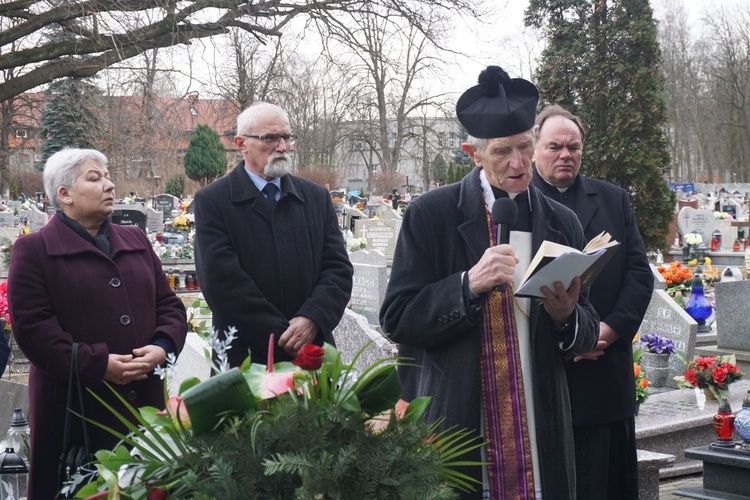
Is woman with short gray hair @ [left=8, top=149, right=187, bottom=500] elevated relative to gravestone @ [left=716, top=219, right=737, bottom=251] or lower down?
lower down

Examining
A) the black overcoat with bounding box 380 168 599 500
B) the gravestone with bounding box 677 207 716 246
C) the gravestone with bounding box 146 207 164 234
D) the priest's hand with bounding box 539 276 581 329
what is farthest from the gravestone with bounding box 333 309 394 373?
the gravestone with bounding box 146 207 164 234

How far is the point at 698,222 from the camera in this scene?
2369 cm

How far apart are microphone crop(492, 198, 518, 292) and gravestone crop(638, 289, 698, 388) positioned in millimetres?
6233

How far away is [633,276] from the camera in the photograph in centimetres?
439

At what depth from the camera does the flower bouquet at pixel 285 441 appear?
1.71 m

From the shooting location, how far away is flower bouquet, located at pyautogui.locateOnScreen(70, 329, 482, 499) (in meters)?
1.71

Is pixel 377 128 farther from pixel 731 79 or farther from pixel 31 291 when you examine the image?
pixel 31 291

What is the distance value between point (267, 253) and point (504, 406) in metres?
1.69

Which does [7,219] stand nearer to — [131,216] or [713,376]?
[131,216]

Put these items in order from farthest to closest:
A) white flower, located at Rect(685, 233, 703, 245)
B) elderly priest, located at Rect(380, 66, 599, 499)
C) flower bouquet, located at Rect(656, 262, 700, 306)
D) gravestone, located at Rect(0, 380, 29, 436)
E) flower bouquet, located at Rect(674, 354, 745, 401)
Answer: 1. white flower, located at Rect(685, 233, 703, 245)
2. flower bouquet, located at Rect(656, 262, 700, 306)
3. flower bouquet, located at Rect(674, 354, 745, 401)
4. gravestone, located at Rect(0, 380, 29, 436)
5. elderly priest, located at Rect(380, 66, 599, 499)

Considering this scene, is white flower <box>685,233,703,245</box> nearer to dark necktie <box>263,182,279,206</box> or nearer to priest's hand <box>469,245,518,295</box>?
dark necktie <box>263,182,279,206</box>

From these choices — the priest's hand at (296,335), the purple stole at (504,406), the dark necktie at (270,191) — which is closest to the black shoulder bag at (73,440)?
the priest's hand at (296,335)

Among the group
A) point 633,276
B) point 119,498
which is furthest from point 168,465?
point 633,276

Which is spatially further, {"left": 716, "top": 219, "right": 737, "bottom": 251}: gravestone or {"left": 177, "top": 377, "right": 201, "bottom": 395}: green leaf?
{"left": 716, "top": 219, "right": 737, "bottom": 251}: gravestone
